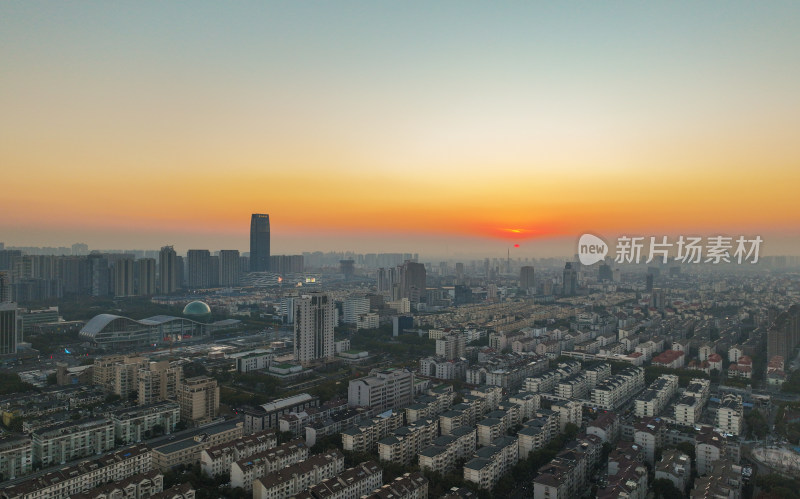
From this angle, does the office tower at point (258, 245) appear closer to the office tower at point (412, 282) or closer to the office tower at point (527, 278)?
the office tower at point (412, 282)

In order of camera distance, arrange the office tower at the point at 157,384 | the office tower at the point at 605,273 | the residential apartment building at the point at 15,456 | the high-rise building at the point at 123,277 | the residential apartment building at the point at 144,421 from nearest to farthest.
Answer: the residential apartment building at the point at 15,456, the residential apartment building at the point at 144,421, the office tower at the point at 157,384, the high-rise building at the point at 123,277, the office tower at the point at 605,273

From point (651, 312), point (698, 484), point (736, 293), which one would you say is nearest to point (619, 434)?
point (698, 484)

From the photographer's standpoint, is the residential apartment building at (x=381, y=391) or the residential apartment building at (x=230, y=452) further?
the residential apartment building at (x=381, y=391)

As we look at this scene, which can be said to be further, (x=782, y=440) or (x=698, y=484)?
(x=782, y=440)

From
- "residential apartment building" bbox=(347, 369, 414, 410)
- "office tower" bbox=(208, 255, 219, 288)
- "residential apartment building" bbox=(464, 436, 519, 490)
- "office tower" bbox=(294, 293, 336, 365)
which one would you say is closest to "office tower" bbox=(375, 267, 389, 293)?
"office tower" bbox=(208, 255, 219, 288)

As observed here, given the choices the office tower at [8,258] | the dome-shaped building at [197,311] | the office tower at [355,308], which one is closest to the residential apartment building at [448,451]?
the office tower at [355,308]

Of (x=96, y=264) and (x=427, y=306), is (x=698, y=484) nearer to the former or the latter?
(x=427, y=306)
